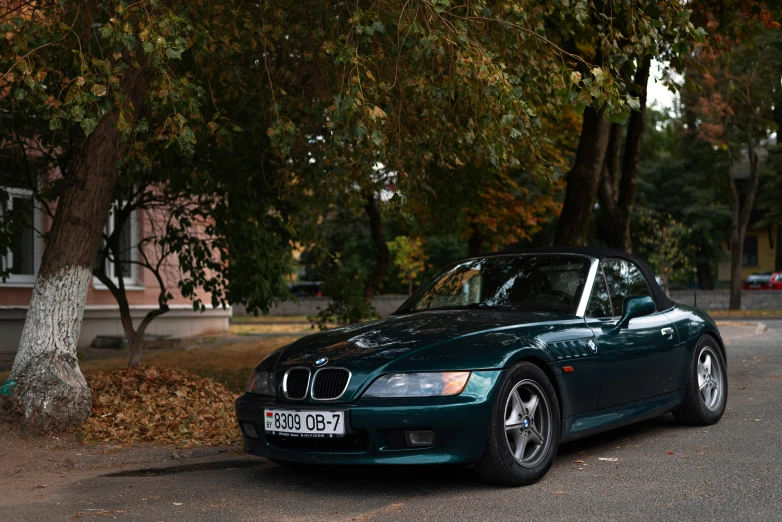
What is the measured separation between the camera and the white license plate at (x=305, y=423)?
17.0 ft

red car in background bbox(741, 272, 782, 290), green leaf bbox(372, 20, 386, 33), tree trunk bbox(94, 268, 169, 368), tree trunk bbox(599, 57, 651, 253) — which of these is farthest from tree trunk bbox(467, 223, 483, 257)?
red car in background bbox(741, 272, 782, 290)

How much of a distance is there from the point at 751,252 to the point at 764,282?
12.3 meters

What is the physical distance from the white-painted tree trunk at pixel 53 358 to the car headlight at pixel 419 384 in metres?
3.67

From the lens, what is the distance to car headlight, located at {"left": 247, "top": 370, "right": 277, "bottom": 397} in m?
5.70

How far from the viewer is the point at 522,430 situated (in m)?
5.46

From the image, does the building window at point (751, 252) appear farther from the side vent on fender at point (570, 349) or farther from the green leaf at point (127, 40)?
the green leaf at point (127, 40)

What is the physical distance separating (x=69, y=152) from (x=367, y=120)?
598cm

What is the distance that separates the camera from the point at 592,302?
21.5 ft

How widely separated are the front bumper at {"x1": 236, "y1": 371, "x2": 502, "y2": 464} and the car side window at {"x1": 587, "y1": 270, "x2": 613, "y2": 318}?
1.49 m

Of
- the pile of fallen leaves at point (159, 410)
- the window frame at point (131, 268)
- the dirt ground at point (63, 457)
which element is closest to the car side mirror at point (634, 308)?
the dirt ground at point (63, 457)

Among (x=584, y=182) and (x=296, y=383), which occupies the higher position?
(x=584, y=182)

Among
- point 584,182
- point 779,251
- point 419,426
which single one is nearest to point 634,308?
point 419,426

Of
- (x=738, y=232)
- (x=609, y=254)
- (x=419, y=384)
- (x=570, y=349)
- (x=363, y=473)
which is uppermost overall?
(x=738, y=232)

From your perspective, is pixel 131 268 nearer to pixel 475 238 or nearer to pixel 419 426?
pixel 475 238
